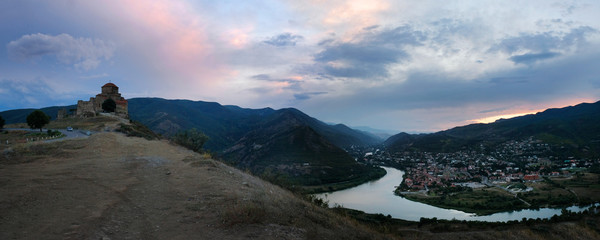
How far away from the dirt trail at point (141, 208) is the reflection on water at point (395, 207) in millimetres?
29383

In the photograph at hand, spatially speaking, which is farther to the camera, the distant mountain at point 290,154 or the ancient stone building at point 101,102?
the distant mountain at point 290,154

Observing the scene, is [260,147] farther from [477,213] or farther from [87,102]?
[477,213]

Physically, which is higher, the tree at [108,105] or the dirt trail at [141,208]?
the tree at [108,105]

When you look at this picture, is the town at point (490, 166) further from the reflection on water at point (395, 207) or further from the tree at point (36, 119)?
the tree at point (36, 119)

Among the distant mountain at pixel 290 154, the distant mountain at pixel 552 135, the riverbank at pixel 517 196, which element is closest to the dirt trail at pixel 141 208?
the distant mountain at pixel 290 154

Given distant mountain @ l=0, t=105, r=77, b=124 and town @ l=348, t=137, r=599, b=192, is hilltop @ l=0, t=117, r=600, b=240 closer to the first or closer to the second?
town @ l=348, t=137, r=599, b=192

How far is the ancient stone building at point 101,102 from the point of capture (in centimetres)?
A: 4663

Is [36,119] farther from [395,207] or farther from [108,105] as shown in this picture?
[395,207]

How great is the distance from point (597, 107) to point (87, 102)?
261 meters

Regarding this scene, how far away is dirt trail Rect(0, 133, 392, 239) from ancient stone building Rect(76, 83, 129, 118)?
3849cm

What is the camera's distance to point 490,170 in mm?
91312

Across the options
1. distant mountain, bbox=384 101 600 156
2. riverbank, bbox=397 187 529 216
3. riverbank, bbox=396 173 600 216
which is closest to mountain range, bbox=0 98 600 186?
distant mountain, bbox=384 101 600 156

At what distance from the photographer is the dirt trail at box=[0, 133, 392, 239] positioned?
641 centimetres

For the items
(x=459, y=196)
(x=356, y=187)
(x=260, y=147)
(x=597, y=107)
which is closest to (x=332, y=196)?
(x=356, y=187)
